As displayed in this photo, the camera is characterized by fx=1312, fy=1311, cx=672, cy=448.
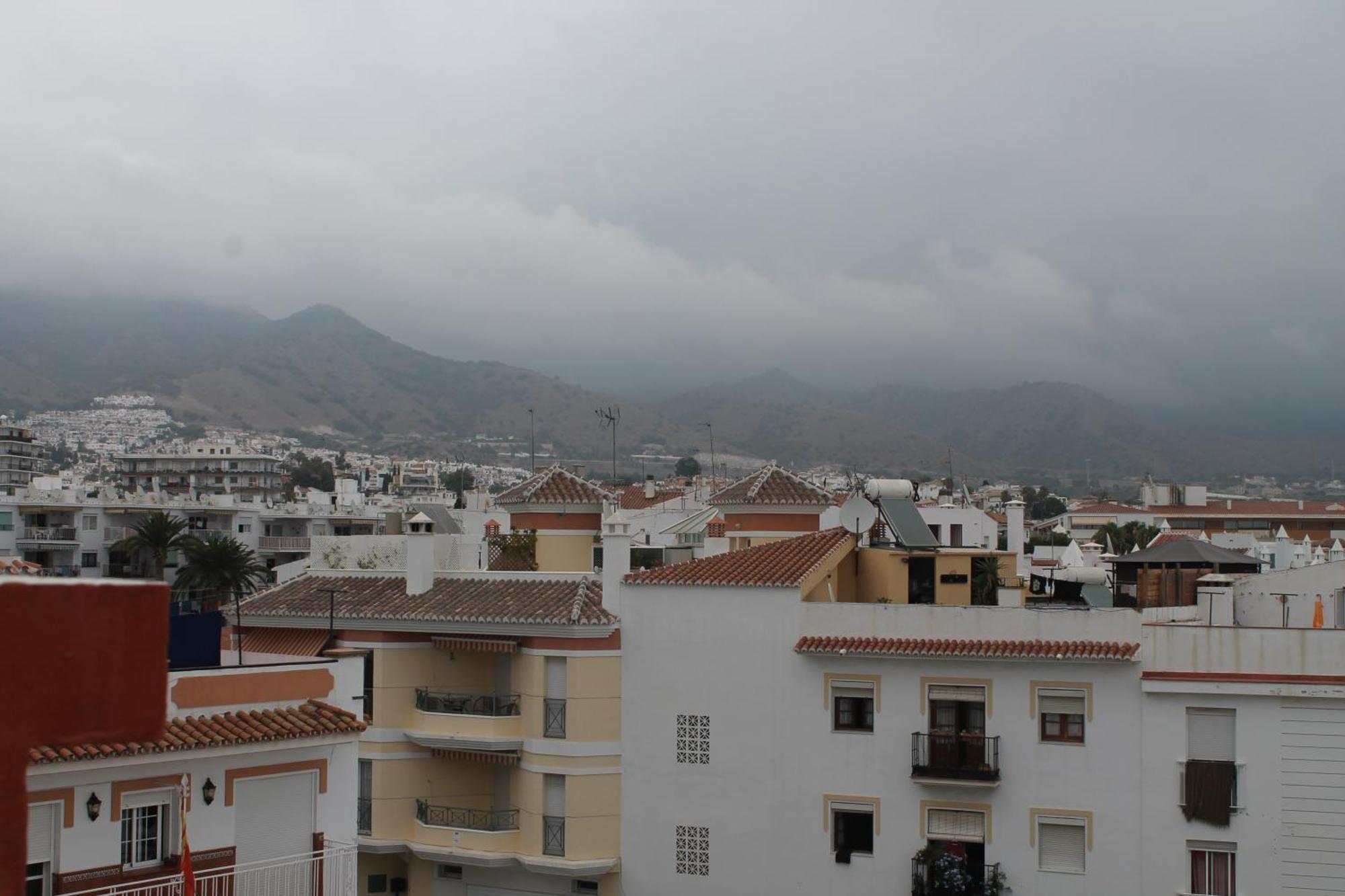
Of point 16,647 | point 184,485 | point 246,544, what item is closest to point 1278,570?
point 16,647

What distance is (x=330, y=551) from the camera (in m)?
29.3

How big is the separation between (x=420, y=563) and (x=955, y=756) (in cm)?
1121

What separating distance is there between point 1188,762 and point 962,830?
12.5 ft

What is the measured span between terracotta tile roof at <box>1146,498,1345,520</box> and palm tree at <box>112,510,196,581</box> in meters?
63.3

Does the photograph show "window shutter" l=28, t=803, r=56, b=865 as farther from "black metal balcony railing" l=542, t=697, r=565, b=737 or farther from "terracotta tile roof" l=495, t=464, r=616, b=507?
"terracotta tile roof" l=495, t=464, r=616, b=507

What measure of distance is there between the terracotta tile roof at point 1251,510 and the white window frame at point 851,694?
7322cm

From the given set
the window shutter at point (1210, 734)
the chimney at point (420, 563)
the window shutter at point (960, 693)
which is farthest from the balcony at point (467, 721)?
the window shutter at point (1210, 734)

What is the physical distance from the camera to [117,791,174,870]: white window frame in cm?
1332

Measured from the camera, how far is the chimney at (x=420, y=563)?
26.5 m

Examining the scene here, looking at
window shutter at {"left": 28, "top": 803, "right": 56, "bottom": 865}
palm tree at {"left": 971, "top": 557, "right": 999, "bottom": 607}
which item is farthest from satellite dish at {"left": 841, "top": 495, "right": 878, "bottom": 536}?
window shutter at {"left": 28, "top": 803, "right": 56, "bottom": 865}

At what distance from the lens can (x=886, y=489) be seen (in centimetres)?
2883

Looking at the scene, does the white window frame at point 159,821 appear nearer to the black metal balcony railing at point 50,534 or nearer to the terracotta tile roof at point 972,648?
the terracotta tile roof at point 972,648

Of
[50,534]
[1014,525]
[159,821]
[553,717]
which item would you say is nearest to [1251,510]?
[1014,525]

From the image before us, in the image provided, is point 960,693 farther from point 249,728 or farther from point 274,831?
point 249,728
